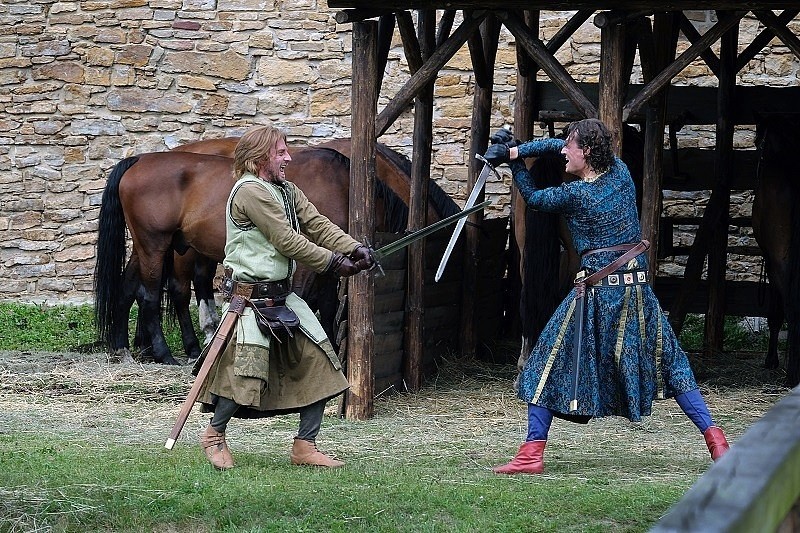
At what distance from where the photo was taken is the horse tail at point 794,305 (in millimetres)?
7941

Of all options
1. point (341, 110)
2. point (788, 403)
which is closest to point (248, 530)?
point (788, 403)

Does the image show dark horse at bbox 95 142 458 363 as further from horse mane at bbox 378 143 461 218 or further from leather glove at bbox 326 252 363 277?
leather glove at bbox 326 252 363 277

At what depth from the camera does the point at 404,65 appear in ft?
39.3

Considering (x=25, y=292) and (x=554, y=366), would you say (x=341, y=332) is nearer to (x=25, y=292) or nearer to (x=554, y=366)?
(x=554, y=366)

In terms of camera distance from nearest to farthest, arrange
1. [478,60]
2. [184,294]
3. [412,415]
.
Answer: [412,415], [478,60], [184,294]

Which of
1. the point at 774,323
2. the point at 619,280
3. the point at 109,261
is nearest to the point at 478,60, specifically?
the point at 774,323

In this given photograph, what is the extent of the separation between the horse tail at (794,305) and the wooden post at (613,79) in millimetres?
2061

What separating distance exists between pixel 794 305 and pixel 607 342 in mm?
3462

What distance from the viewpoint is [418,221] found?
8.30 m

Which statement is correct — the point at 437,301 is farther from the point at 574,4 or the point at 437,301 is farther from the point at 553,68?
the point at 574,4

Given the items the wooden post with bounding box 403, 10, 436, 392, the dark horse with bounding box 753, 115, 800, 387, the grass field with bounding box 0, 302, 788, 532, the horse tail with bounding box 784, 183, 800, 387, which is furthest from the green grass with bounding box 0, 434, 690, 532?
the dark horse with bounding box 753, 115, 800, 387

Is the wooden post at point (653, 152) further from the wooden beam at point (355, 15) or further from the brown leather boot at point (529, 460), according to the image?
the brown leather boot at point (529, 460)

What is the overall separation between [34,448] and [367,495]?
2.19 metres

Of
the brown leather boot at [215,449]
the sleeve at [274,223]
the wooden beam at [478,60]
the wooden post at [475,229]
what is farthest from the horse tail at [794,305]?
the brown leather boot at [215,449]
